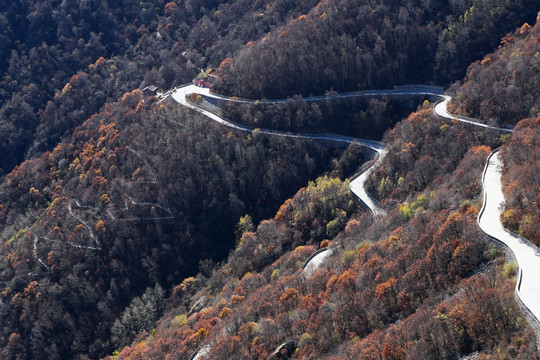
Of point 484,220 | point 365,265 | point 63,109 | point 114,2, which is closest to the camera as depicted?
point 484,220

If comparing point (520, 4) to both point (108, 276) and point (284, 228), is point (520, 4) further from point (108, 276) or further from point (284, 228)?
point (108, 276)

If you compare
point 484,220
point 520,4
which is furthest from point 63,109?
point 484,220

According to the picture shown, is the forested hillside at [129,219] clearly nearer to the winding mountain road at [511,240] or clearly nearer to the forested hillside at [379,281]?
the forested hillside at [379,281]

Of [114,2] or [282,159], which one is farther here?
[114,2]

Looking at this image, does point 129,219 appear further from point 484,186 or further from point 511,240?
point 511,240

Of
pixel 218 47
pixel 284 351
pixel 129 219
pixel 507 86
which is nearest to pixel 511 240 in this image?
pixel 284 351

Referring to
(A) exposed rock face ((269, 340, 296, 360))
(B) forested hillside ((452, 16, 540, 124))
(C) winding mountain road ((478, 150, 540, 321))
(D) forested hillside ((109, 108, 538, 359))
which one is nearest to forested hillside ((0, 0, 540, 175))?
(B) forested hillside ((452, 16, 540, 124))

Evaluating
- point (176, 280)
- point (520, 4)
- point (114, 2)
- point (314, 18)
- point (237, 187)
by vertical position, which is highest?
point (114, 2)
